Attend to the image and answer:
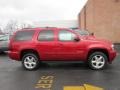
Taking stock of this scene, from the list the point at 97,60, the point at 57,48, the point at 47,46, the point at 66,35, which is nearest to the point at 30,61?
the point at 47,46

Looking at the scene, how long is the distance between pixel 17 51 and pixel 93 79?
3.74 metres

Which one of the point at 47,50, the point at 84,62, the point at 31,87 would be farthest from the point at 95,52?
the point at 31,87

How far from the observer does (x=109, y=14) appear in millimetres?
29547

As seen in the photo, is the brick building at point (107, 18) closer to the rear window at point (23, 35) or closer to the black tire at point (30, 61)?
the rear window at point (23, 35)

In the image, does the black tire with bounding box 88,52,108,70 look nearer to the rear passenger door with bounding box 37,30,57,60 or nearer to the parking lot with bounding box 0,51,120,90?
the parking lot with bounding box 0,51,120,90

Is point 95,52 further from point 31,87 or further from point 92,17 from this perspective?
point 92,17

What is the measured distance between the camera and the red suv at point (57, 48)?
1205cm

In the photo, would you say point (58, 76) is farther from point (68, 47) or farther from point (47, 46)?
point (47, 46)

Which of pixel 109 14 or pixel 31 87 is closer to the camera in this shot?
pixel 31 87

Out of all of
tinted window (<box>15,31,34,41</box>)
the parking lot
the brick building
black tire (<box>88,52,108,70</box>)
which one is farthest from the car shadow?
the brick building

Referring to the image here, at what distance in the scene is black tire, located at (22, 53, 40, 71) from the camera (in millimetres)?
12359

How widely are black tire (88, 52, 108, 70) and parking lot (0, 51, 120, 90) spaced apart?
0.80 ft

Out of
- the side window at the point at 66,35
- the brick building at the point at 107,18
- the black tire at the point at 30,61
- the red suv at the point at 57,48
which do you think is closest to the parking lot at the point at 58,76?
the black tire at the point at 30,61

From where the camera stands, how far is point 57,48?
480 inches
